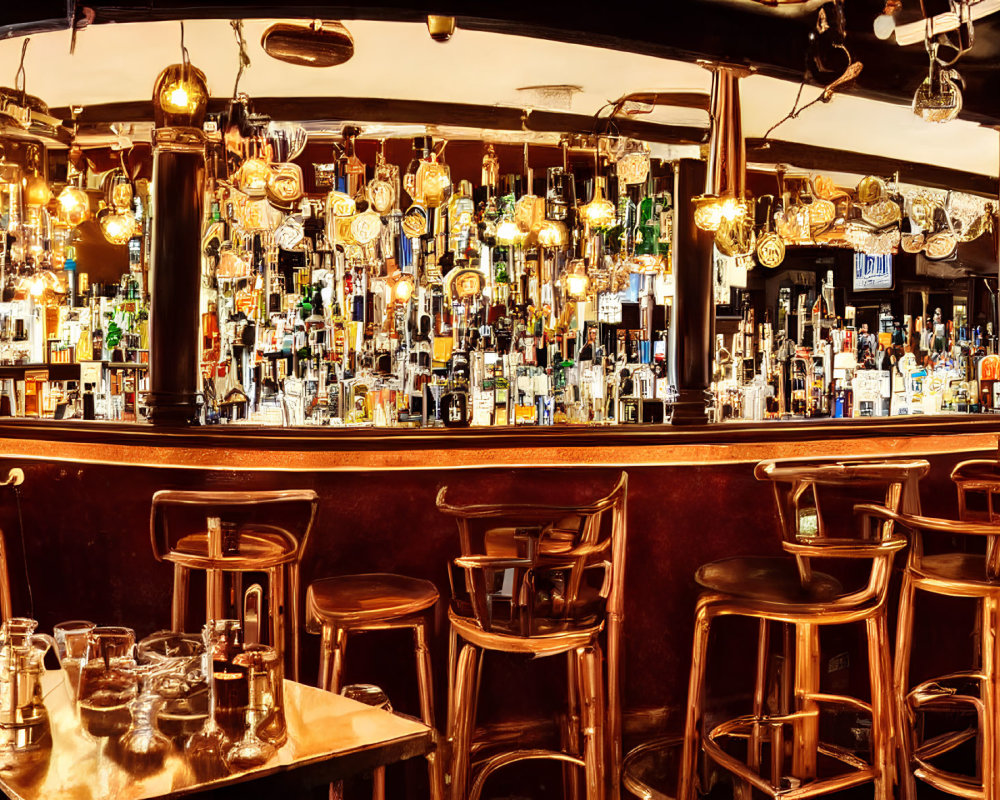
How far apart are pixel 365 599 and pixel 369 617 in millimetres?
100

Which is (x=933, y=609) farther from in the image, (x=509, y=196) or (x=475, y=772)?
(x=509, y=196)

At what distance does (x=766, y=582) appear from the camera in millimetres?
2773

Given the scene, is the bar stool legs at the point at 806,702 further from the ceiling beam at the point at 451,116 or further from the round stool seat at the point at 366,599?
the ceiling beam at the point at 451,116

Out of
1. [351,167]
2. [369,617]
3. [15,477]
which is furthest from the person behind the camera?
[351,167]

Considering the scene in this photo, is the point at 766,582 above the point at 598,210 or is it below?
below

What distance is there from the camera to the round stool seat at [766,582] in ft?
8.66

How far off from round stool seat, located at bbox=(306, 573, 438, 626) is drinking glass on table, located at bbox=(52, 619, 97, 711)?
3.55 feet

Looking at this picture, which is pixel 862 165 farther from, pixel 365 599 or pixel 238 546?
pixel 238 546

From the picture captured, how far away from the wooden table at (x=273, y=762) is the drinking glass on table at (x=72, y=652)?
0.04 m

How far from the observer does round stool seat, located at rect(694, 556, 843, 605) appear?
2.64m

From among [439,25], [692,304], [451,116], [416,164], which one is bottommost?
[692,304]

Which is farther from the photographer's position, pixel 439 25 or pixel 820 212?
pixel 820 212

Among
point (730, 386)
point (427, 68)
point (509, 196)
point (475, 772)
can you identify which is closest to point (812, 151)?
point (730, 386)

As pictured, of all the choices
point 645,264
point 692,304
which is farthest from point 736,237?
point 645,264
